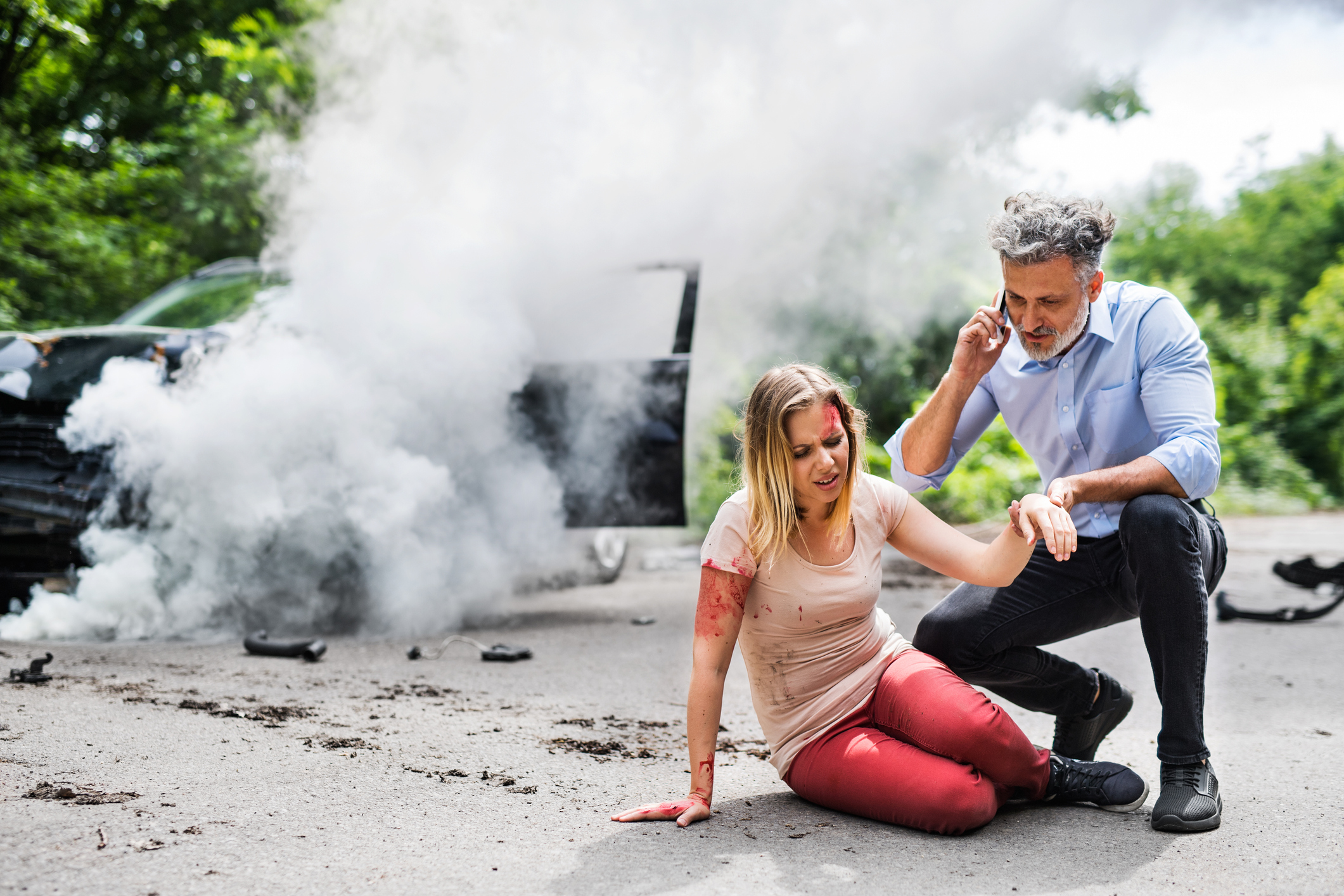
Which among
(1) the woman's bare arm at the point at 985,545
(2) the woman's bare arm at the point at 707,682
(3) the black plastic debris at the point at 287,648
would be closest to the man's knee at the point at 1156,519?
(1) the woman's bare arm at the point at 985,545

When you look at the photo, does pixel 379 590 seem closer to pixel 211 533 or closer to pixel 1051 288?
pixel 211 533

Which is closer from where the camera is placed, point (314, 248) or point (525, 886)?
point (525, 886)

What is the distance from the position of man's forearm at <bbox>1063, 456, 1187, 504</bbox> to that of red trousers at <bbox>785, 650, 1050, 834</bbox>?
0.53 meters

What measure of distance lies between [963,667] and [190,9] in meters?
11.9

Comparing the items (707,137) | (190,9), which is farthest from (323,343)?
(190,9)

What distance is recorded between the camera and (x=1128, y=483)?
2379mm

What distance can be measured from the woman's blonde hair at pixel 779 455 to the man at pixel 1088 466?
0.43 metres

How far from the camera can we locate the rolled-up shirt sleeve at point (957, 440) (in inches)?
109

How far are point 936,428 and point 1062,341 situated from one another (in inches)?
14.6

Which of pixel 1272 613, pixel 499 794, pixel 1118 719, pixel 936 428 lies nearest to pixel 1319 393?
pixel 1272 613

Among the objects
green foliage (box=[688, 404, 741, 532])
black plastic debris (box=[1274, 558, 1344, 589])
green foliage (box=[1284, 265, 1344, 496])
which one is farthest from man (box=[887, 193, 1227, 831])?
green foliage (box=[1284, 265, 1344, 496])

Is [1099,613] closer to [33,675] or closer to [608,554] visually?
[33,675]

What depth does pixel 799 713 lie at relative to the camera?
2414 mm

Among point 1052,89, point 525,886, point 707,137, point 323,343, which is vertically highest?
point 1052,89
